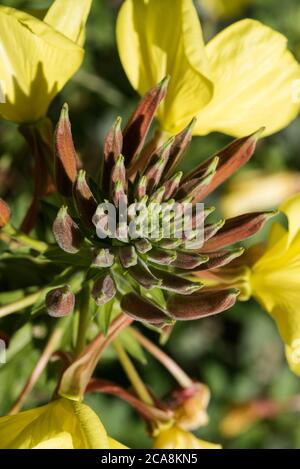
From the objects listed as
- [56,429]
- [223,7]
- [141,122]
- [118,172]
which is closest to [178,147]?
[141,122]

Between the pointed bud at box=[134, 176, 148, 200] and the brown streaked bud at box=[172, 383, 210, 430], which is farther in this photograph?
the brown streaked bud at box=[172, 383, 210, 430]

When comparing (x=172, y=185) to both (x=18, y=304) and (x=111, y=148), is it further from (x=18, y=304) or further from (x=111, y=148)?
(x=18, y=304)

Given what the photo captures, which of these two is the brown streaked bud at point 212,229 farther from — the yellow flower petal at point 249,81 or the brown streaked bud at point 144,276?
the yellow flower petal at point 249,81

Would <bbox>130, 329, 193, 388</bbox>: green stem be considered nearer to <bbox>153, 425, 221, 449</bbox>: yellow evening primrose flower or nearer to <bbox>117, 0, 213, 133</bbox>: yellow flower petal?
<bbox>153, 425, 221, 449</bbox>: yellow evening primrose flower

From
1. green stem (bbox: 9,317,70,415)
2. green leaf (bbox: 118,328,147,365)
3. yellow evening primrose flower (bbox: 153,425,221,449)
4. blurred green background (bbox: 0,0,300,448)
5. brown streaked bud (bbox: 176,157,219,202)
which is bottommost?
blurred green background (bbox: 0,0,300,448)

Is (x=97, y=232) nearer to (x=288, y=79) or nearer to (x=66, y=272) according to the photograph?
(x=66, y=272)

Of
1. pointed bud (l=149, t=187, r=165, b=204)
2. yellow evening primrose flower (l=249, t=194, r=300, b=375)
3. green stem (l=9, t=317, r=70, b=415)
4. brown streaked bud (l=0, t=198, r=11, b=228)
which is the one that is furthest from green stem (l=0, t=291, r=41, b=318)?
yellow evening primrose flower (l=249, t=194, r=300, b=375)
